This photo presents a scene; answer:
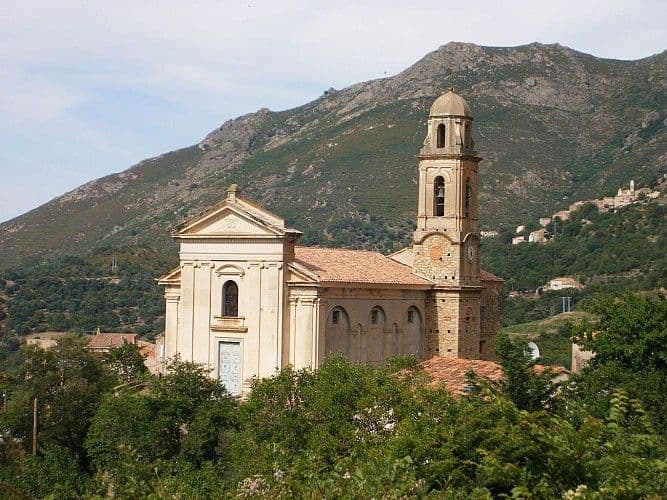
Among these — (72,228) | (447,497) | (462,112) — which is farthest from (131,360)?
(72,228)

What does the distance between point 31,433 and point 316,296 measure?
931cm

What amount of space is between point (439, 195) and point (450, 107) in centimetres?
311

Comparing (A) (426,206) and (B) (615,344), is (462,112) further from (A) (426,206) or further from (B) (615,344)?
(B) (615,344)

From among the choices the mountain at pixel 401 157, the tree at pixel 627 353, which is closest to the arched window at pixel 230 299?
the tree at pixel 627 353

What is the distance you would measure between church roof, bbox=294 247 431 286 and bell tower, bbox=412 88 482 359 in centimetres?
88

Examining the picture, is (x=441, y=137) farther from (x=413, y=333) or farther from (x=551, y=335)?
(x=551, y=335)

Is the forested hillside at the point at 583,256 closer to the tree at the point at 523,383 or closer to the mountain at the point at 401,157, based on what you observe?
the mountain at the point at 401,157

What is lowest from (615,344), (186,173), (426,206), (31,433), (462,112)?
(31,433)

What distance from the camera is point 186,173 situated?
14050 cm

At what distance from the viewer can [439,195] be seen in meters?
45.6

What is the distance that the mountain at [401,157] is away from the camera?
104 meters

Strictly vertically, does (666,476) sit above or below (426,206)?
below

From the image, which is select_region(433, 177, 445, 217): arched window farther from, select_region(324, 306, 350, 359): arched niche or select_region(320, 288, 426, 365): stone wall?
select_region(324, 306, 350, 359): arched niche

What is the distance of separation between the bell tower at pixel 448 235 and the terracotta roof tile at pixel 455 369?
3394 mm
